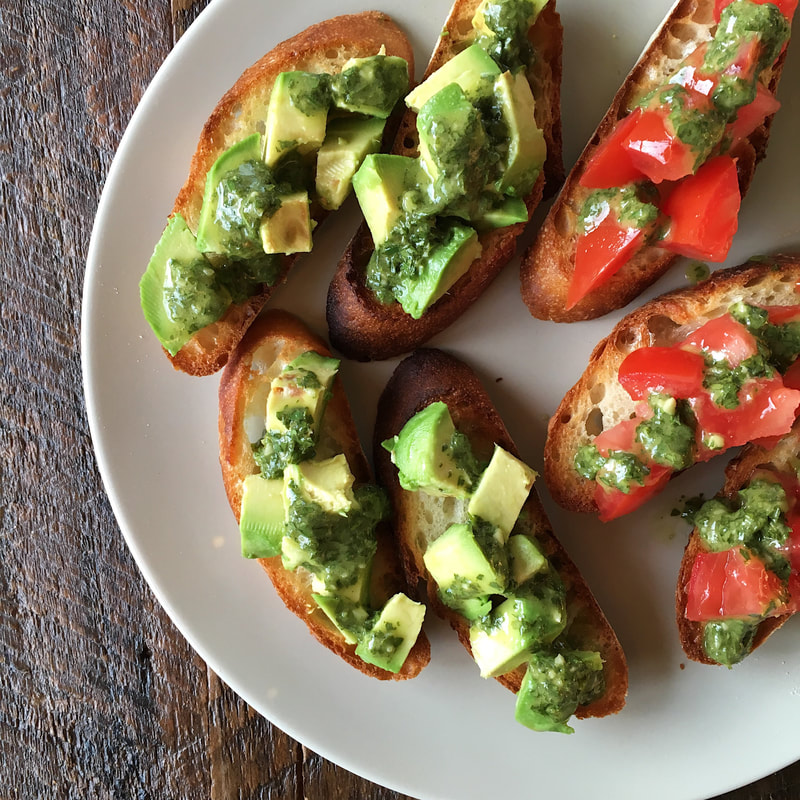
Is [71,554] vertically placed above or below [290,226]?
below

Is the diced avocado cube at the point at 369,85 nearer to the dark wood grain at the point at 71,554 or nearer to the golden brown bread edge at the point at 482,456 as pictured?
the golden brown bread edge at the point at 482,456

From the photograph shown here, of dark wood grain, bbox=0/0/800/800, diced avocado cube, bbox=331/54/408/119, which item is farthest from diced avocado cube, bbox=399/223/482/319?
dark wood grain, bbox=0/0/800/800

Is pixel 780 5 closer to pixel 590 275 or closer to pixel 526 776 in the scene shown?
pixel 590 275

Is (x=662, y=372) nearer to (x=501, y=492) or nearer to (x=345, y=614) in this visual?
(x=501, y=492)

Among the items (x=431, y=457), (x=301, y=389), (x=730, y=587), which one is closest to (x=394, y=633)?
(x=431, y=457)

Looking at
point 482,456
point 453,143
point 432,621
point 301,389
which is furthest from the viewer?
point 432,621

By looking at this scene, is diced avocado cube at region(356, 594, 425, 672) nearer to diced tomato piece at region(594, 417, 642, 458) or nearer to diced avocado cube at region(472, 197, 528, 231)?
diced tomato piece at region(594, 417, 642, 458)

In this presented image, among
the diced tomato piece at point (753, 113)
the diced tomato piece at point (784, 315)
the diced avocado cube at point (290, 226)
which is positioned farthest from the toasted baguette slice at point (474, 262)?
the diced tomato piece at point (784, 315)
